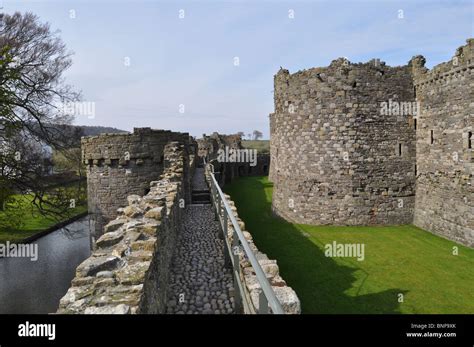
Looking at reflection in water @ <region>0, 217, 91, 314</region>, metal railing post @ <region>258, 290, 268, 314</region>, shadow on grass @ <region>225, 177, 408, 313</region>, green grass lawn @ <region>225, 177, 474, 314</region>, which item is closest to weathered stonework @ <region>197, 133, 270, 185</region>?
reflection in water @ <region>0, 217, 91, 314</region>

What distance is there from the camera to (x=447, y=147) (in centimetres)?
1347

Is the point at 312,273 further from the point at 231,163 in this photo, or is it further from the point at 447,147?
the point at 231,163

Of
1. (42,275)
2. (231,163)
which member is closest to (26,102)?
(42,275)

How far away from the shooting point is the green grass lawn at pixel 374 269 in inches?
347

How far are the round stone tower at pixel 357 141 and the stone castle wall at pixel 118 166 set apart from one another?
277 inches

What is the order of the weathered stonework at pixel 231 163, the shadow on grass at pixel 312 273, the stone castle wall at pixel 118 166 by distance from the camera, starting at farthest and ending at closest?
the weathered stonework at pixel 231 163, the stone castle wall at pixel 118 166, the shadow on grass at pixel 312 273

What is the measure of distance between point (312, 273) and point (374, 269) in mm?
2100

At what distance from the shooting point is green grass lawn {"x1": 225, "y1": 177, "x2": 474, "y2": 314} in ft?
28.9

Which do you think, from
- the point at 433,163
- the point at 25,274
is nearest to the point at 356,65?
the point at 433,163

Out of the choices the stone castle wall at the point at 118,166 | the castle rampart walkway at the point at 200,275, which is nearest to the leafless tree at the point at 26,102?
the stone castle wall at the point at 118,166

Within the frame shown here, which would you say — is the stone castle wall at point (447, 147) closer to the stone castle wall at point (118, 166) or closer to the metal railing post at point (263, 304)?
the stone castle wall at point (118, 166)

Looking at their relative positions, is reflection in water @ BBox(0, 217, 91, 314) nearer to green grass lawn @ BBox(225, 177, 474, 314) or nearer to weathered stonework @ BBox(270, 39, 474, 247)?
green grass lawn @ BBox(225, 177, 474, 314)

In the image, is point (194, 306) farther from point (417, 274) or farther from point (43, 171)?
point (43, 171)

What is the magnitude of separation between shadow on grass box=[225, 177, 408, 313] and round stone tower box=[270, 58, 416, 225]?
230cm
